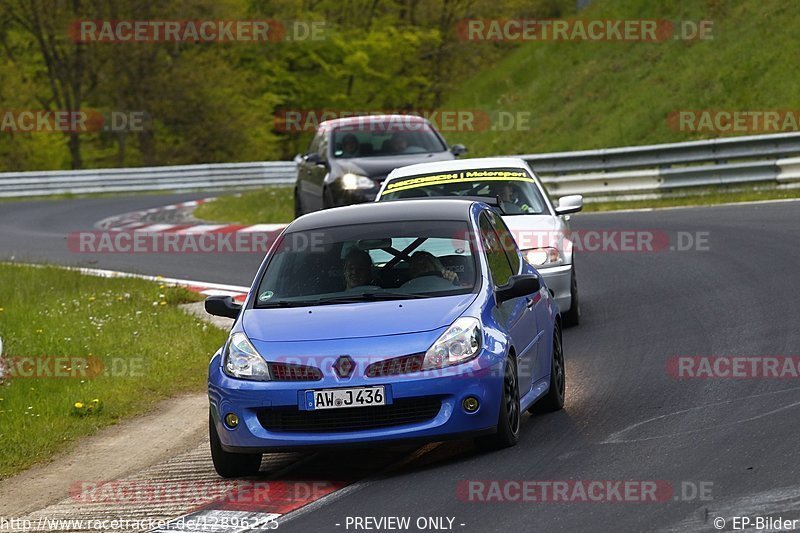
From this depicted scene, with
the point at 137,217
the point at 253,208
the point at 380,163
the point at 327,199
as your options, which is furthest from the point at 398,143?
the point at 137,217

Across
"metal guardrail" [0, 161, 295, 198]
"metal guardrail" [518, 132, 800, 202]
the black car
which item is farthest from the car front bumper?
"metal guardrail" [0, 161, 295, 198]

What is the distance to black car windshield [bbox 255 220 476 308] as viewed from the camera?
28.1ft

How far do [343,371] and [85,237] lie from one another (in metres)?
18.8

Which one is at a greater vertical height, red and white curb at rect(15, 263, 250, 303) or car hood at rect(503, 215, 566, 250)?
car hood at rect(503, 215, 566, 250)

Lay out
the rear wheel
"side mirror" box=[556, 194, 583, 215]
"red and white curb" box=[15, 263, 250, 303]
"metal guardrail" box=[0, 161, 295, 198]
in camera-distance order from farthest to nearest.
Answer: "metal guardrail" box=[0, 161, 295, 198] → the rear wheel → "red and white curb" box=[15, 263, 250, 303] → "side mirror" box=[556, 194, 583, 215]

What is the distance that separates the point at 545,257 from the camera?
41.7 feet

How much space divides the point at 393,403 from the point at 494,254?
1797 mm

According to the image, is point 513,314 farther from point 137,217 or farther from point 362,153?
point 137,217

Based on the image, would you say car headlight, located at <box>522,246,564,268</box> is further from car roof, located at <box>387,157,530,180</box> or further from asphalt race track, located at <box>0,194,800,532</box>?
car roof, located at <box>387,157,530,180</box>

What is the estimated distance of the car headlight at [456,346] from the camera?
307 inches

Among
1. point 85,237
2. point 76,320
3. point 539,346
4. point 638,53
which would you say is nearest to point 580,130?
point 638,53

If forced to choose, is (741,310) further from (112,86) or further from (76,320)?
(112,86)

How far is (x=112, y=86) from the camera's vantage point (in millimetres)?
59375

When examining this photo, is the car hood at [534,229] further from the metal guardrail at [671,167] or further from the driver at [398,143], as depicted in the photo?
the metal guardrail at [671,167]
